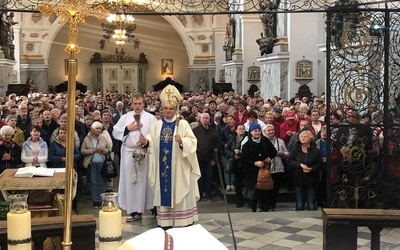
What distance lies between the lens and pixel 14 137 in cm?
948

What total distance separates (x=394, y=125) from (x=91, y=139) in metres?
Result: 5.02

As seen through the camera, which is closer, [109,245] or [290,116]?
[109,245]

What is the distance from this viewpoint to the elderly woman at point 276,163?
30.3ft

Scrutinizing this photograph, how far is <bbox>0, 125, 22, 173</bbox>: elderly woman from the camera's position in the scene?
8.77 meters

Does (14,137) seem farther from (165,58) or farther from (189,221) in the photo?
(165,58)

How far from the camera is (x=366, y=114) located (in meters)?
7.14

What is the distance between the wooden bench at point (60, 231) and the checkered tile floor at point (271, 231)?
116 inches

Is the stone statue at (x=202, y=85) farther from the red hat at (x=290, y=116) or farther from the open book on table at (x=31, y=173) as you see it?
the open book on table at (x=31, y=173)

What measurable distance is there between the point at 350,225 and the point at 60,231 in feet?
6.58

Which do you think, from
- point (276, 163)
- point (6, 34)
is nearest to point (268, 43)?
point (6, 34)

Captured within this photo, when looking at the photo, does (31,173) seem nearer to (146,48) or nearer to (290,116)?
(290,116)

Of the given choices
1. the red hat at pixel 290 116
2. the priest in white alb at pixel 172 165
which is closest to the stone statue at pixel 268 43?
the red hat at pixel 290 116

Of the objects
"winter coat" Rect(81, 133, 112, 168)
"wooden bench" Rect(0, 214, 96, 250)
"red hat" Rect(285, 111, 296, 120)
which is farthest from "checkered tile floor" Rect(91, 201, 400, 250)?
"wooden bench" Rect(0, 214, 96, 250)

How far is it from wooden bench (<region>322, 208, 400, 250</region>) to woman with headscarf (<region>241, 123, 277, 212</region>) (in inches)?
190
